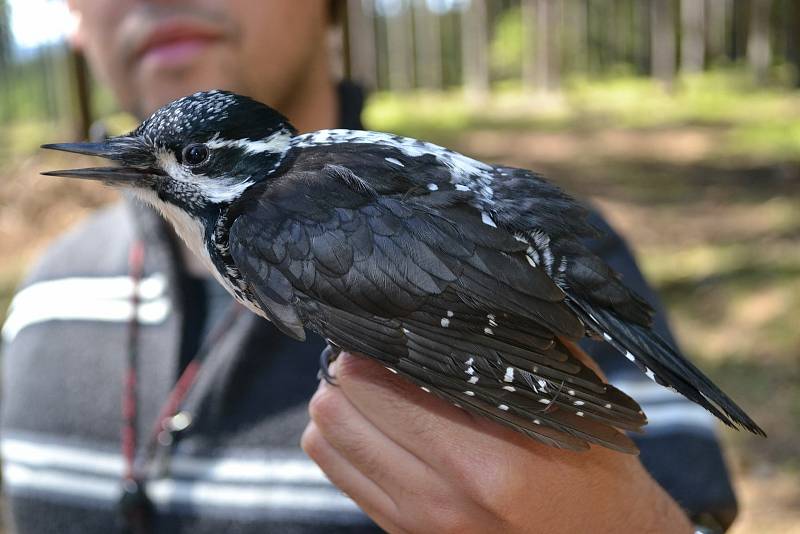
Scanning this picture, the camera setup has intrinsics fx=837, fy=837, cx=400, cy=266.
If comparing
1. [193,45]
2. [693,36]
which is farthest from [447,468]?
[693,36]

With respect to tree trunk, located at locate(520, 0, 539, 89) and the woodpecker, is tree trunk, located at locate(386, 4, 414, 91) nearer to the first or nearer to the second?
tree trunk, located at locate(520, 0, 539, 89)

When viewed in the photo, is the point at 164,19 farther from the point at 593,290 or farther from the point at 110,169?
the point at 593,290

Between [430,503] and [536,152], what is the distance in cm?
1370

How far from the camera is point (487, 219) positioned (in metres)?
1.82

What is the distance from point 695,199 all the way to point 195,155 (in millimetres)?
10309

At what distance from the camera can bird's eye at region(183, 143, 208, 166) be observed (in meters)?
1.85

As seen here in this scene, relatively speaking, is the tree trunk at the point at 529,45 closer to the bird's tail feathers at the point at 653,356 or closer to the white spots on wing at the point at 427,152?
the white spots on wing at the point at 427,152

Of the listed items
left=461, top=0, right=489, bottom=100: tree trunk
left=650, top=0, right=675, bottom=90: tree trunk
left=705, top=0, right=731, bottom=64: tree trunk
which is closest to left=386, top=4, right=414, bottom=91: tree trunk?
left=461, top=0, right=489, bottom=100: tree trunk

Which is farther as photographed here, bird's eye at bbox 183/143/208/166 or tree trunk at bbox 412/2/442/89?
tree trunk at bbox 412/2/442/89

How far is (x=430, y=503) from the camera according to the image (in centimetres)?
182

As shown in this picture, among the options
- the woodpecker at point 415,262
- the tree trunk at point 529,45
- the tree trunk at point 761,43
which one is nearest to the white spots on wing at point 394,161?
the woodpecker at point 415,262

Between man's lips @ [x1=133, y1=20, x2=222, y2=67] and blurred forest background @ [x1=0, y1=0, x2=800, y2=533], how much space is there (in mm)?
1303

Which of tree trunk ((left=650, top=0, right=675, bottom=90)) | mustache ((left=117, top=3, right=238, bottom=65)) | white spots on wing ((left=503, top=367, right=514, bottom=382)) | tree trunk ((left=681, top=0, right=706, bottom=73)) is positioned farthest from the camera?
tree trunk ((left=681, top=0, right=706, bottom=73))

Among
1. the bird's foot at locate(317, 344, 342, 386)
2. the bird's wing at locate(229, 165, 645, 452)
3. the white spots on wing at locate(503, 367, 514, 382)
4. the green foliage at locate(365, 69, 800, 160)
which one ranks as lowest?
the green foliage at locate(365, 69, 800, 160)
